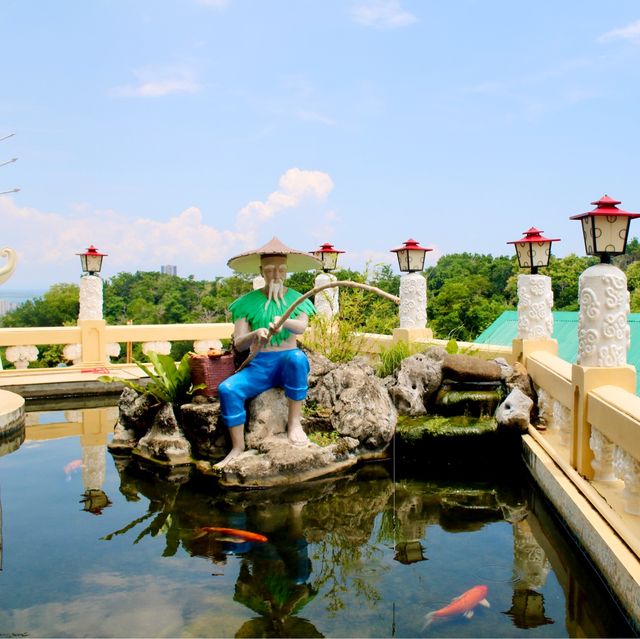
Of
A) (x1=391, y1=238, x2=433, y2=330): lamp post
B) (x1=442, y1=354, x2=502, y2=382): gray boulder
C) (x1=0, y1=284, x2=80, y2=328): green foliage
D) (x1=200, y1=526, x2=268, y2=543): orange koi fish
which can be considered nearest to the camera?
(x1=200, y1=526, x2=268, y2=543): orange koi fish

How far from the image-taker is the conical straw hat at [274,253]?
6000 mm

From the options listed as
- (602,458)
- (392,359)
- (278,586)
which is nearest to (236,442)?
(278,586)

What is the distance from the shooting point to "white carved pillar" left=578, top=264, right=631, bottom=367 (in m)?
4.64

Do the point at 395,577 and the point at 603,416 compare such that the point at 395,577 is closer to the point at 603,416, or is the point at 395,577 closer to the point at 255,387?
the point at 603,416

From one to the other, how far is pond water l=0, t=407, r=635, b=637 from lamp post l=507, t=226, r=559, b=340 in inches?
80.7

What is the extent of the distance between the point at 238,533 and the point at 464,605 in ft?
5.48

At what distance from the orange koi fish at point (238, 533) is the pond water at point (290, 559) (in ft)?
0.09

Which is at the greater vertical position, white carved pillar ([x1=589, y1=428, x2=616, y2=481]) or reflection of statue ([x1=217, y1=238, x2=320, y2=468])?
reflection of statue ([x1=217, y1=238, x2=320, y2=468])

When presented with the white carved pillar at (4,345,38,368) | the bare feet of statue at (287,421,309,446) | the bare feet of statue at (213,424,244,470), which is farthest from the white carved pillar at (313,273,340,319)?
the white carved pillar at (4,345,38,368)

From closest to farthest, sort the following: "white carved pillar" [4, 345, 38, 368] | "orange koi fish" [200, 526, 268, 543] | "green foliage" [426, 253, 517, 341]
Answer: "orange koi fish" [200, 526, 268, 543] < "white carved pillar" [4, 345, 38, 368] < "green foliage" [426, 253, 517, 341]

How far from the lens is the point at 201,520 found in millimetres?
4840

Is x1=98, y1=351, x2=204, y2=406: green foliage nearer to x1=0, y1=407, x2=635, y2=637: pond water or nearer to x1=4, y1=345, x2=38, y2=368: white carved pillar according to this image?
x1=0, y1=407, x2=635, y2=637: pond water

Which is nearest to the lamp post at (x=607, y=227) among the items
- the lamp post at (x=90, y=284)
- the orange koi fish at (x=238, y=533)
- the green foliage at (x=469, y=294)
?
the orange koi fish at (x=238, y=533)

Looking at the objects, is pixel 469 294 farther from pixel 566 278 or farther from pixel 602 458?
pixel 602 458
